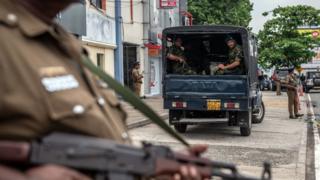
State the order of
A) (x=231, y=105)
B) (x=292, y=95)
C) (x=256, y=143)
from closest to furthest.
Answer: (x=256, y=143)
(x=231, y=105)
(x=292, y=95)

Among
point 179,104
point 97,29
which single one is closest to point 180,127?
point 179,104

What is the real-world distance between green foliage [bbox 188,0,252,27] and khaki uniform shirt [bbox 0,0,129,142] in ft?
121

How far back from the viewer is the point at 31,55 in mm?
1662

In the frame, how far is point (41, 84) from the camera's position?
5.42 feet

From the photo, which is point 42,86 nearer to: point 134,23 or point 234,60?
point 234,60

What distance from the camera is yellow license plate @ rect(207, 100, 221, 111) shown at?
12.7 metres

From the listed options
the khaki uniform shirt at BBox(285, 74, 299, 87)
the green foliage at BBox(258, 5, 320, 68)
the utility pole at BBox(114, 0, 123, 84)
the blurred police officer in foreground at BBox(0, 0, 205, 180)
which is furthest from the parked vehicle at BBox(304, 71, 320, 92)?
the blurred police officer in foreground at BBox(0, 0, 205, 180)

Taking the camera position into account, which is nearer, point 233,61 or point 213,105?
point 213,105

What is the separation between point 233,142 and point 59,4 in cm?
1047

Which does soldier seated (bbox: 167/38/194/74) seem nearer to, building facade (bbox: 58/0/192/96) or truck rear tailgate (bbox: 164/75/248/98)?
truck rear tailgate (bbox: 164/75/248/98)

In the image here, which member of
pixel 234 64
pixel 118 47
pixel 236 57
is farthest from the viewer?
pixel 118 47

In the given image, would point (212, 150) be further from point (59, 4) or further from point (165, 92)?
point (59, 4)

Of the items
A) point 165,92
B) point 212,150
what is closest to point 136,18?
point 165,92

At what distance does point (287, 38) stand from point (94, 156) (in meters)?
39.8
